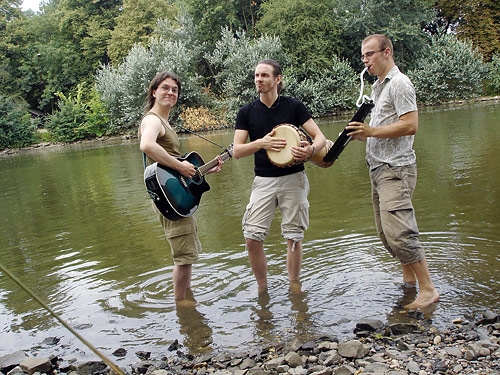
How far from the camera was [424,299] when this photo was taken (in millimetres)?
4391

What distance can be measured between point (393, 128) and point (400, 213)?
2.32 ft

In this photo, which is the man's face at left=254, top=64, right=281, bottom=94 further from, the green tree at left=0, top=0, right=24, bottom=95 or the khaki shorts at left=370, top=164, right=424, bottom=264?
the green tree at left=0, top=0, right=24, bottom=95

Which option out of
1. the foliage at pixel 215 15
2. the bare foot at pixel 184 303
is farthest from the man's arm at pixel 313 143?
the foliage at pixel 215 15

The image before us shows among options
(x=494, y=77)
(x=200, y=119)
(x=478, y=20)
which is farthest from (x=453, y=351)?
(x=478, y=20)

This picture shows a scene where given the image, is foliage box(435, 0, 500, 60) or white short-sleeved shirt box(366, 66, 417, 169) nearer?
white short-sleeved shirt box(366, 66, 417, 169)

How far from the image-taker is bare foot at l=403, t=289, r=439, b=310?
4.36m

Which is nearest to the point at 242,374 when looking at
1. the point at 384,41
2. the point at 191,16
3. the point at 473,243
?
the point at 384,41

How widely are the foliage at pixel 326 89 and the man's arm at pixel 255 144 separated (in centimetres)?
3243

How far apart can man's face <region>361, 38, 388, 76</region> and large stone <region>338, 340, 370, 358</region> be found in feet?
7.26

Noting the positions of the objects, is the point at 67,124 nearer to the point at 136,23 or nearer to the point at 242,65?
the point at 242,65

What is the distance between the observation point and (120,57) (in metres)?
50.5

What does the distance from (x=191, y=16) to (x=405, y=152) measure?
43.7 metres

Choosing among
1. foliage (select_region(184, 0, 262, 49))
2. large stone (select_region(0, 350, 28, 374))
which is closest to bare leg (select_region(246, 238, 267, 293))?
large stone (select_region(0, 350, 28, 374))

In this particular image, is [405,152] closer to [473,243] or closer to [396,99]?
[396,99]
